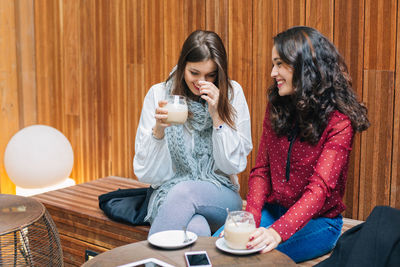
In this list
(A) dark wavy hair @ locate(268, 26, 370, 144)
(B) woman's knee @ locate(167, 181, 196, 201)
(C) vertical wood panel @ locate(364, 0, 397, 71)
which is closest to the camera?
(A) dark wavy hair @ locate(268, 26, 370, 144)

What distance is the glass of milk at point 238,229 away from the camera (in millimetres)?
1313

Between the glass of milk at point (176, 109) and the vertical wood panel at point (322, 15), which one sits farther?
the vertical wood panel at point (322, 15)

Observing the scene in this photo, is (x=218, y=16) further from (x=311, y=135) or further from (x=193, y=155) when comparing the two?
(x=311, y=135)

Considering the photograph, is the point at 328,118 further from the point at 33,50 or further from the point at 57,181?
the point at 33,50

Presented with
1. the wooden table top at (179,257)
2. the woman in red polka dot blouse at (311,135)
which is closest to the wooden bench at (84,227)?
the woman in red polka dot blouse at (311,135)

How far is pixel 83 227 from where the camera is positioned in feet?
8.82

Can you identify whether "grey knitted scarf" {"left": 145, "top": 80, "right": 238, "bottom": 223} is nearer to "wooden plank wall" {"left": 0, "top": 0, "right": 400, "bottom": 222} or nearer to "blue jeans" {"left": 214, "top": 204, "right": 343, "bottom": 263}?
"blue jeans" {"left": 214, "top": 204, "right": 343, "bottom": 263}

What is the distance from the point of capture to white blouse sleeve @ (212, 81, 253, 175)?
2.04 metres

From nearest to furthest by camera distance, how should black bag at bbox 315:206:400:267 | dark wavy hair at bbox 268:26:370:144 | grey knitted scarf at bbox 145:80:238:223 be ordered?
→ black bag at bbox 315:206:400:267, dark wavy hair at bbox 268:26:370:144, grey knitted scarf at bbox 145:80:238:223

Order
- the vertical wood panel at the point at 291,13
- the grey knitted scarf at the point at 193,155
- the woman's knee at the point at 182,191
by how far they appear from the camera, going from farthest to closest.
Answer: the vertical wood panel at the point at 291,13 < the grey knitted scarf at the point at 193,155 < the woman's knee at the point at 182,191

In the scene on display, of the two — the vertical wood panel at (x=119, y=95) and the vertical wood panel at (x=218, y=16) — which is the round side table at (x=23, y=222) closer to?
the vertical wood panel at (x=119, y=95)

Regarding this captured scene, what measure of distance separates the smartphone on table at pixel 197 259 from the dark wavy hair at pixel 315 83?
2.45 feet

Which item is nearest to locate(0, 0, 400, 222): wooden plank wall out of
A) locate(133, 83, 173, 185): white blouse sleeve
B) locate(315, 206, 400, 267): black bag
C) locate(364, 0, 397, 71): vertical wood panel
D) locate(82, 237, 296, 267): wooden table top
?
locate(364, 0, 397, 71): vertical wood panel

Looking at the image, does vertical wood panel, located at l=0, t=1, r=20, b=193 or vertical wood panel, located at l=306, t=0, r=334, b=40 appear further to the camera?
vertical wood panel, located at l=0, t=1, r=20, b=193
